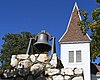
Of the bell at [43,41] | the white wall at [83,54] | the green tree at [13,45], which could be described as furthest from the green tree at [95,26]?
the green tree at [13,45]

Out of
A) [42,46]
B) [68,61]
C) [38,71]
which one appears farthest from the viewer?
[68,61]

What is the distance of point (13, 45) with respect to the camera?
142ft

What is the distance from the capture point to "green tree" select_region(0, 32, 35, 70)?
42.0 meters

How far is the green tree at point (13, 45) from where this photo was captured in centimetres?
4197

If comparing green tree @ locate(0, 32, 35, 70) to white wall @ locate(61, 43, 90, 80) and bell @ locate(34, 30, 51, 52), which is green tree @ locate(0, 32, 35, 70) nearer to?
white wall @ locate(61, 43, 90, 80)

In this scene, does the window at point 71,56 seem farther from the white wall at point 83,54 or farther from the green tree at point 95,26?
the green tree at point 95,26

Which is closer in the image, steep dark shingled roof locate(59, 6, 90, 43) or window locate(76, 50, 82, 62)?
window locate(76, 50, 82, 62)

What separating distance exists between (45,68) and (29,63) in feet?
1.91

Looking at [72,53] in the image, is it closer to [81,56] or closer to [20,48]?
[81,56]

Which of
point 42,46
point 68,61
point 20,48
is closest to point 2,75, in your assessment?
point 42,46

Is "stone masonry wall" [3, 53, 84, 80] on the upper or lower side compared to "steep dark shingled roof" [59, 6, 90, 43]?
lower

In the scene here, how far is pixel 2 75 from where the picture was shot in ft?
28.3

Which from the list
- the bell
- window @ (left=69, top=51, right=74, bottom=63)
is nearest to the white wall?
window @ (left=69, top=51, right=74, bottom=63)

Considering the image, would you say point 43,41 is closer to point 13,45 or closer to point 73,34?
point 73,34
